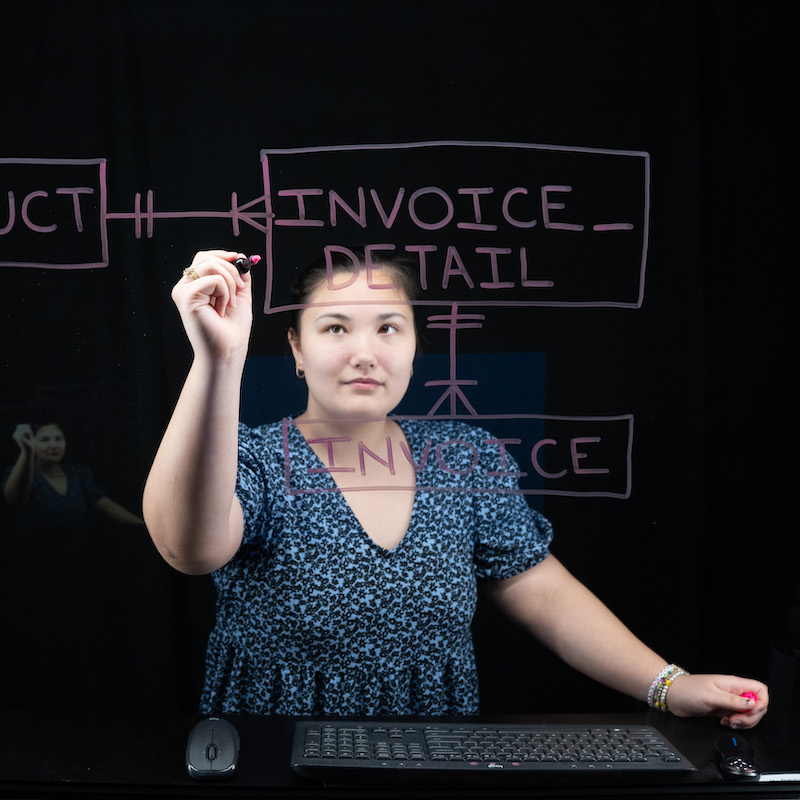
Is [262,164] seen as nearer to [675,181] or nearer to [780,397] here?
[675,181]

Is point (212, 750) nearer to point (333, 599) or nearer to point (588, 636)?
point (333, 599)

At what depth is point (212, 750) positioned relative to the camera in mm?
1025

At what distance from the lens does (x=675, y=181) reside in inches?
53.3

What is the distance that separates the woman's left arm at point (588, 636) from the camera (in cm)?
123

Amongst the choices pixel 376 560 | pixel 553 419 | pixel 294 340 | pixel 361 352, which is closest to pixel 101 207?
pixel 294 340

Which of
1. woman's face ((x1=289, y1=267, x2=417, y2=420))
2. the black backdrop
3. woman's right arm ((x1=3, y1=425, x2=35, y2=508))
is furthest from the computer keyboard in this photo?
woman's right arm ((x1=3, y1=425, x2=35, y2=508))

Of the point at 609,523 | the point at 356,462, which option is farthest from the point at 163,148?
the point at 609,523

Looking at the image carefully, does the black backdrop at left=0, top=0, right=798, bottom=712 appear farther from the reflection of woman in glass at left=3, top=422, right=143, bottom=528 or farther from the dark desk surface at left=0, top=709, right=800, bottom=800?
the dark desk surface at left=0, top=709, right=800, bottom=800

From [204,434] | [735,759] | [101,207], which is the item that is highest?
[101,207]

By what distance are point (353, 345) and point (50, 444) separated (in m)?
0.52

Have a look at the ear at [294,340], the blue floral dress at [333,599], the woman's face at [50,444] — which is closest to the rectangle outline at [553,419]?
the blue floral dress at [333,599]

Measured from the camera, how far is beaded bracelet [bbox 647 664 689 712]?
1252 mm

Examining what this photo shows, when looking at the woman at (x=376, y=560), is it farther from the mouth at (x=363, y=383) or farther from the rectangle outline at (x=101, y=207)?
the rectangle outline at (x=101, y=207)

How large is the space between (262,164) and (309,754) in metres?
0.88
